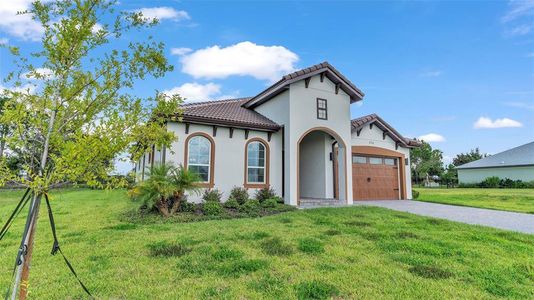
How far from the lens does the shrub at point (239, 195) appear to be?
11.3m

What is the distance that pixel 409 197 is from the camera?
1662cm

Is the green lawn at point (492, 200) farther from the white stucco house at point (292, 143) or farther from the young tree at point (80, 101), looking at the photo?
the young tree at point (80, 101)

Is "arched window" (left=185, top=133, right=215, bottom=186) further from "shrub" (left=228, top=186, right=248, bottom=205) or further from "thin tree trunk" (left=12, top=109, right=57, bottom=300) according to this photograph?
"thin tree trunk" (left=12, top=109, right=57, bottom=300)

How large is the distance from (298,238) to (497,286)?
351 cm

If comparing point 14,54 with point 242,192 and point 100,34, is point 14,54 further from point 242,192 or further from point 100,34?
point 242,192

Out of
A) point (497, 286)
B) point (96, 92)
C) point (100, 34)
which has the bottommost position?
point (497, 286)

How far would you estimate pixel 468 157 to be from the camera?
61812mm

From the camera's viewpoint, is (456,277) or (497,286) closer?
(497,286)

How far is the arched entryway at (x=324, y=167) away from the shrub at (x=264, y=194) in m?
1.81

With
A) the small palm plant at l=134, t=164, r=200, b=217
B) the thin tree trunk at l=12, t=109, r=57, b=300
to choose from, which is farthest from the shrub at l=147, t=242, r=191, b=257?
the small palm plant at l=134, t=164, r=200, b=217

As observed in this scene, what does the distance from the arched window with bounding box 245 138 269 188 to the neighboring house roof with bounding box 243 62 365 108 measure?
8.38ft

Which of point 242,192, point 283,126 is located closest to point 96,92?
point 242,192

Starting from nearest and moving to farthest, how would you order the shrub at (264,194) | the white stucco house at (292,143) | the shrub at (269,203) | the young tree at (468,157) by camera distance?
the shrub at (269,203)
the white stucco house at (292,143)
the shrub at (264,194)
the young tree at (468,157)

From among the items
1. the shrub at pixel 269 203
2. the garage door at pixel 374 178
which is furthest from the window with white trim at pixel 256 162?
the garage door at pixel 374 178
